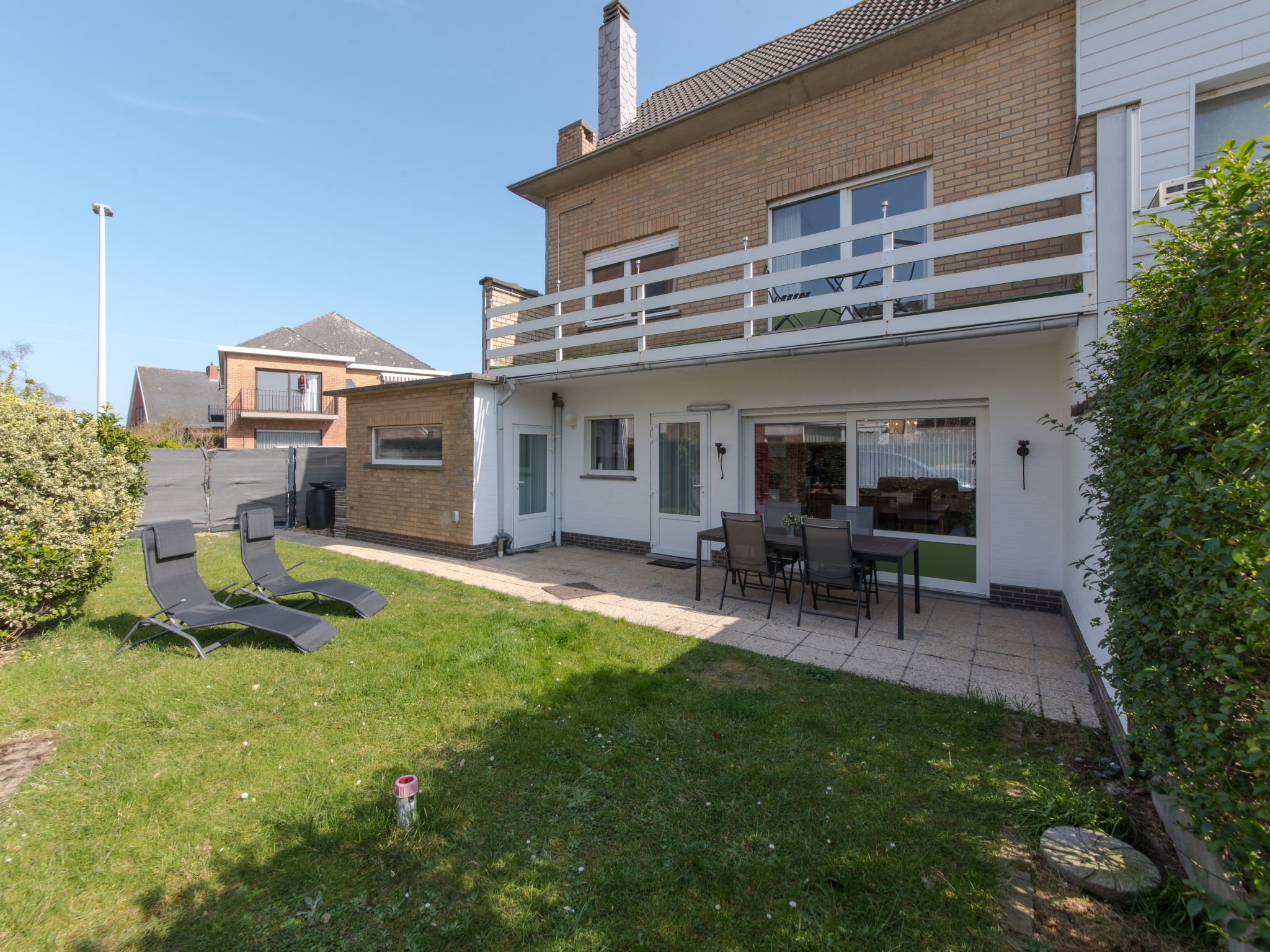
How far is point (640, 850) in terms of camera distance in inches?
98.1

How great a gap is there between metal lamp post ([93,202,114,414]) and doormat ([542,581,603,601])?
15.9 meters

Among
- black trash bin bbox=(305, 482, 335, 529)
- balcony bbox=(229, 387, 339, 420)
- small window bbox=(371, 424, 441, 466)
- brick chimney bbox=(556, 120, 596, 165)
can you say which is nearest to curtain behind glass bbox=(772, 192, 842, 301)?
brick chimney bbox=(556, 120, 596, 165)

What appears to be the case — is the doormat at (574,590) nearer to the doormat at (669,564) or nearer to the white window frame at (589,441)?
the doormat at (669,564)

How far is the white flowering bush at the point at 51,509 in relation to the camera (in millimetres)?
4664

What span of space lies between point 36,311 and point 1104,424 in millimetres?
39254

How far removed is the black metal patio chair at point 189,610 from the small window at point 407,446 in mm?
4582

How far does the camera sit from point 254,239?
16.8 meters

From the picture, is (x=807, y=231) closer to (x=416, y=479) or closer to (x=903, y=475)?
(x=903, y=475)

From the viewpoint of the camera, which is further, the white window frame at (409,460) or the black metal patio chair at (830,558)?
the white window frame at (409,460)

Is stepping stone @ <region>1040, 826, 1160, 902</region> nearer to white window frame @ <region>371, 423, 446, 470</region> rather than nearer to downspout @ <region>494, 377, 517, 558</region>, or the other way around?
downspout @ <region>494, 377, 517, 558</region>

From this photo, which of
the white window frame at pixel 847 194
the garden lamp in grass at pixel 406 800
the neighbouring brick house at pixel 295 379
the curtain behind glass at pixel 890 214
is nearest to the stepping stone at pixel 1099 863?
the garden lamp in grass at pixel 406 800

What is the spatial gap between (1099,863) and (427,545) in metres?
9.90

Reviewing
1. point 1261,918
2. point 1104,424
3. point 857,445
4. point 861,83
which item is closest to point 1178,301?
point 1104,424

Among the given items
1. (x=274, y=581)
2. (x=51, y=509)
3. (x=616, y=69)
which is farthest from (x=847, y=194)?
(x=51, y=509)
